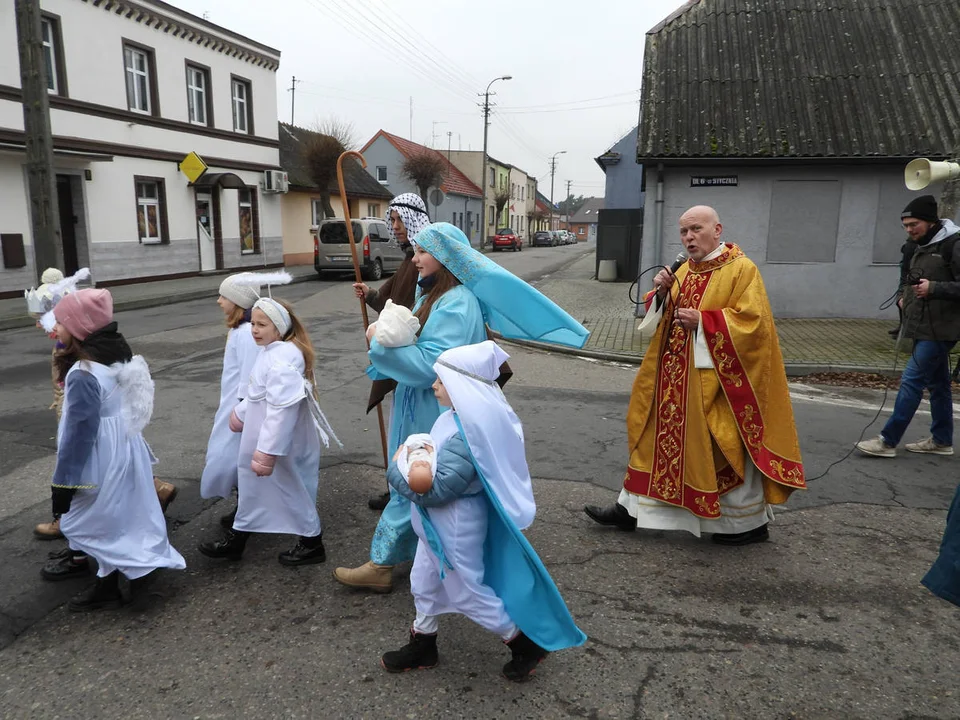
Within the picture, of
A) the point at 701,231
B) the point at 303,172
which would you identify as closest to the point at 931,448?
the point at 701,231

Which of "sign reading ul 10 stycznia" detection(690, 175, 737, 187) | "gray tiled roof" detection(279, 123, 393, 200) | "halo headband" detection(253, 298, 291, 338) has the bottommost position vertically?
"halo headband" detection(253, 298, 291, 338)

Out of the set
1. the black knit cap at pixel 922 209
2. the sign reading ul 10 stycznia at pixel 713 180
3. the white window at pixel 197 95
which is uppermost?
the white window at pixel 197 95

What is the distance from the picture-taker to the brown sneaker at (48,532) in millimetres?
3877

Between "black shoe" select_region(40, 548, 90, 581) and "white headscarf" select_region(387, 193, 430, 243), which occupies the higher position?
"white headscarf" select_region(387, 193, 430, 243)

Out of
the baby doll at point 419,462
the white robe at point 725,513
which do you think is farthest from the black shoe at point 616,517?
the baby doll at point 419,462

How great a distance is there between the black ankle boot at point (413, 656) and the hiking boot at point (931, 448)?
452 cm

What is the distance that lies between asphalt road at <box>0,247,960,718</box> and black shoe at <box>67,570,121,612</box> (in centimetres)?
6

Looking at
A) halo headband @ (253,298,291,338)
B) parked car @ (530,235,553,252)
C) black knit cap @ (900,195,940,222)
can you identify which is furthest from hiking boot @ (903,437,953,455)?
parked car @ (530,235,553,252)

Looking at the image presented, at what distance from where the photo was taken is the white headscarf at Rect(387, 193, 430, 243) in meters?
4.05

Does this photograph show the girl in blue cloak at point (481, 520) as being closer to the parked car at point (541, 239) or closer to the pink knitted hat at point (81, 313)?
the pink knitted hat at point (81, 313)

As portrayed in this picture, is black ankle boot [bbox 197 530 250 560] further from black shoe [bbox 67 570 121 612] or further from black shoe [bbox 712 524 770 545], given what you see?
black shoe [bbox 712 524 770 545]

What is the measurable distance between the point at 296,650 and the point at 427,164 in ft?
136

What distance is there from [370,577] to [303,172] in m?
26.6

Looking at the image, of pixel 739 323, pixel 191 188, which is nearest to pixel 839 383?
pixel 739 323
